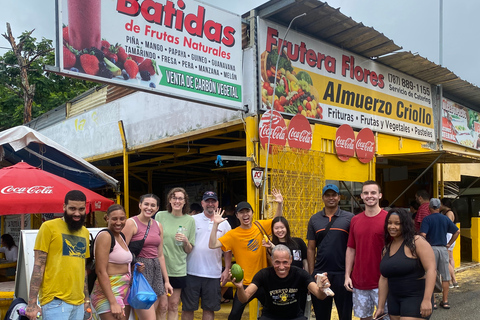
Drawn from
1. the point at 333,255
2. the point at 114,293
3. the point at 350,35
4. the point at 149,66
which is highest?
the point at 350,35

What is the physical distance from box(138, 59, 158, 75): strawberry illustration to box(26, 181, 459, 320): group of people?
2196 millimetres

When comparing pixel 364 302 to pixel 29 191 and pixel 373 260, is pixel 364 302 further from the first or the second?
pixel 29 191

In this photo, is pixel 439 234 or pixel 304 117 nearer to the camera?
pixel 439 234

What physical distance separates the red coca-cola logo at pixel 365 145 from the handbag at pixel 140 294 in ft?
21.4

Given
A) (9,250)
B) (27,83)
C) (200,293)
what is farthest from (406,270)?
(27,83)

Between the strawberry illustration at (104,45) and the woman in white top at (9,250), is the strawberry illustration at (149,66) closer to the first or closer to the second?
the strawberry illustration at (104,45)

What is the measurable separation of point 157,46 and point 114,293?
3789 millimetres

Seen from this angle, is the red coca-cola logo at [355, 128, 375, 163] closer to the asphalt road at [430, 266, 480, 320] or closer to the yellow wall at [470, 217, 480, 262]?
the asphalt road at [430, 266, 480, 320]

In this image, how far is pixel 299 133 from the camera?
8.19 meters

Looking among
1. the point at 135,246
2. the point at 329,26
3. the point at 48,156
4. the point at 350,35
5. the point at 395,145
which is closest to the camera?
the point at 135,246

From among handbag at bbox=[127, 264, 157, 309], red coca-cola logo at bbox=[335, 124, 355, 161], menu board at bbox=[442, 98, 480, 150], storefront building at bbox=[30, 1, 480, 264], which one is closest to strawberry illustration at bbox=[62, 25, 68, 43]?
storefront building at bbox=[30, 1, 480, 264]

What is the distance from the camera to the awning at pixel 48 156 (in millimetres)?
7316

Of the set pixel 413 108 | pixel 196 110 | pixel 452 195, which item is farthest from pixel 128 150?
pixel 452 195

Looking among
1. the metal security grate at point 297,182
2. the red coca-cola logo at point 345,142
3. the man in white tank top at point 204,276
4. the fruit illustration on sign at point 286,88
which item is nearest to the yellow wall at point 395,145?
the red coca-cola logo at point 345,142
